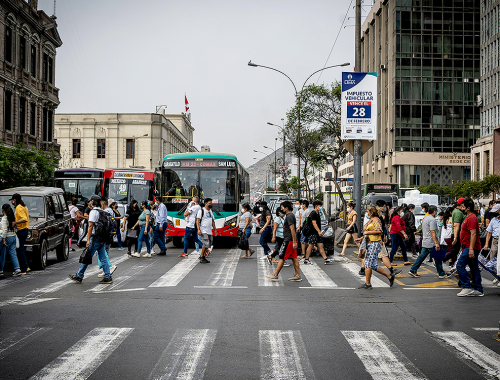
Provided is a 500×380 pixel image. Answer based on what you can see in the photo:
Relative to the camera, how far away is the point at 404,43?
6438cm

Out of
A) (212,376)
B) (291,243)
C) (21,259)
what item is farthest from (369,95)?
(212,376)

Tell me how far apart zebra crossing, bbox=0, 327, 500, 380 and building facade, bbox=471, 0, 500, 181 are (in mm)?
51024

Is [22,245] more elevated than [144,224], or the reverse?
[144,224]

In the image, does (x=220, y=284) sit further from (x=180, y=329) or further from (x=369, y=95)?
(x=369, y=95)

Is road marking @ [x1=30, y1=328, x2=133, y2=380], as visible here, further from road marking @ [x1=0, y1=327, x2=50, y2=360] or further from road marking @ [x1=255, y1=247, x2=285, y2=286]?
road marking @ [x1=255, y1=247, x2=285, y2=286]

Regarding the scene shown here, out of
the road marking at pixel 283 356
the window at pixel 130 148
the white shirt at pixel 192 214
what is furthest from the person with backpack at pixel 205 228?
the window at pixel 130 148

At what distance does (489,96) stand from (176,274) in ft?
169

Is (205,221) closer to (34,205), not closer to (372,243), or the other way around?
(34,205)

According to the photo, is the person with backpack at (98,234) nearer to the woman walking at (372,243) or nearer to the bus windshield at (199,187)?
the woman walking at (372,243)

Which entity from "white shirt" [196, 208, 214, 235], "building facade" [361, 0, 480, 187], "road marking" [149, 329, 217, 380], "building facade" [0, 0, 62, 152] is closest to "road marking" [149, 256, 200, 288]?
"white shirt" [196, 208, 214, 235]

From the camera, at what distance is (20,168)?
80.3 ft

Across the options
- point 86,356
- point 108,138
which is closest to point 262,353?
point 86,356

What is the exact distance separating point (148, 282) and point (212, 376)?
665cm

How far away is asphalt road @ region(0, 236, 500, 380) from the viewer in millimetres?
5516
